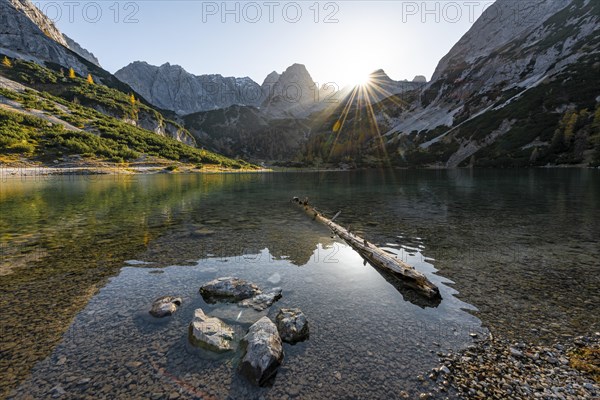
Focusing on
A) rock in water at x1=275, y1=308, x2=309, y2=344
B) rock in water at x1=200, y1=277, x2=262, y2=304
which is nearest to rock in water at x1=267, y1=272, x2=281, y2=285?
rock in water at x1=200, y1=277, x2=262, y2=304

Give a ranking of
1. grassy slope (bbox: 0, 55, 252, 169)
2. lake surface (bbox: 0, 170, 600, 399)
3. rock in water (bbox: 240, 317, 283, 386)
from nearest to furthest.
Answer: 1. rock in water (bbox: 240, 317, 283, 386)
2. lake surface (bbox: 0, 170, 600, 399)
3. grassy slope (bbox: 0, 55, 252, 169)

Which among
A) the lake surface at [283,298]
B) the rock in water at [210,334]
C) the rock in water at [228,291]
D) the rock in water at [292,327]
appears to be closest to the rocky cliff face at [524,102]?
the lake surface at [283,298]

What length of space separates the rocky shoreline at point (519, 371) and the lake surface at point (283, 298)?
411mm

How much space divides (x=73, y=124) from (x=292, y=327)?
15222 centimetres

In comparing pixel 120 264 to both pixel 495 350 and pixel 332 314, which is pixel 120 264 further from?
pixel 495 350

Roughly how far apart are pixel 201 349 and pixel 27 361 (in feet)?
13.0

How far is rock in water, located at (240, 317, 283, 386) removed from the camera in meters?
6.36

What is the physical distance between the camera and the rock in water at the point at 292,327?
7859mm

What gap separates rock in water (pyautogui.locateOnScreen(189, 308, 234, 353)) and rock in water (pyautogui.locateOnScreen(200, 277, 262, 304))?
1830 millimetres

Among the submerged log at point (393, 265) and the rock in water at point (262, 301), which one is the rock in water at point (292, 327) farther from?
the submerged log at point (393, 265)

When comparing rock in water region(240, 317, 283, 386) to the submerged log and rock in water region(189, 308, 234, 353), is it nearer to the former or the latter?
rock in water region(189, 308, 234, 353)

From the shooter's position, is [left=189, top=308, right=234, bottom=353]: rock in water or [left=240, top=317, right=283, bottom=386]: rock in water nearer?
[left=240, top=317, right=283, bottom=386]: rock in water

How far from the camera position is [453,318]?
901 centimetres

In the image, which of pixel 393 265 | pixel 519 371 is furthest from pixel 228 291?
pixel 519 371
